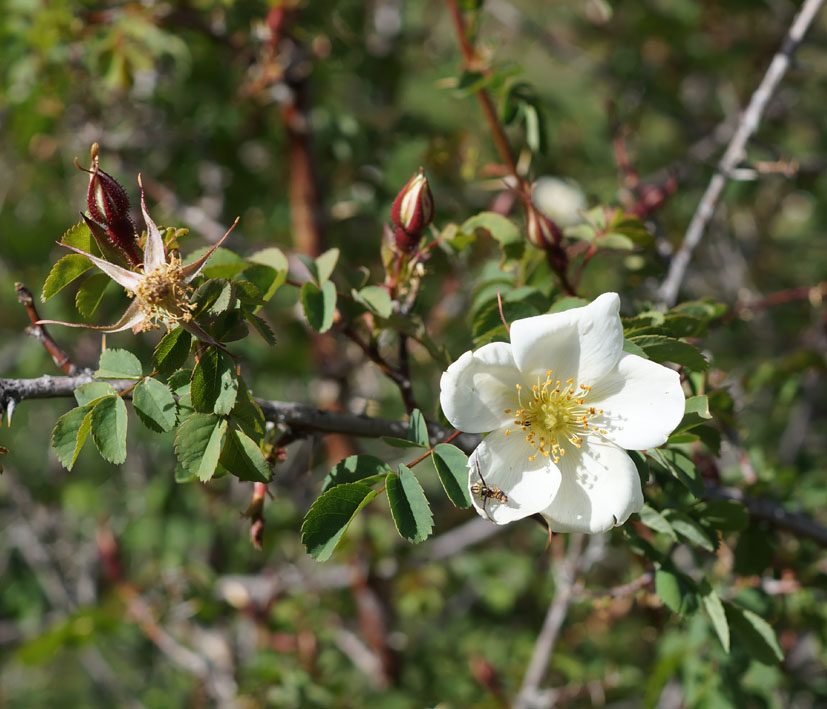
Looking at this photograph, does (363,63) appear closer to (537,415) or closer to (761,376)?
(761,376)

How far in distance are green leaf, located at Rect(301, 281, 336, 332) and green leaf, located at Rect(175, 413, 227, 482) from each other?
0.95ft

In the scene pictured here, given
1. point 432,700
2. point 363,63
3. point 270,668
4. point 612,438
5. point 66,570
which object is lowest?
point 66,570

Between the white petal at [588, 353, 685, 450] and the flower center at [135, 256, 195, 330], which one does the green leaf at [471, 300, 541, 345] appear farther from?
the flower center at [135, 256, 195, 330]

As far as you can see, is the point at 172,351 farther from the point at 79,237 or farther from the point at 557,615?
the point at 557,615

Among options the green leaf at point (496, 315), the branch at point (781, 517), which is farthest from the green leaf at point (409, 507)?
the branch at point (781, 517)

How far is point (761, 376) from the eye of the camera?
6.98ft

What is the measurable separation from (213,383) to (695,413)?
779 mm

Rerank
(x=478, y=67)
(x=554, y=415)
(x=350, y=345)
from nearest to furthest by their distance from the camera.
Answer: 1. (x=554, y=415)
2. (x=478, y=67)
3. (x=350, y=345)

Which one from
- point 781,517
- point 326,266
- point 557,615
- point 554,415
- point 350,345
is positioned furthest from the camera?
point 350,345

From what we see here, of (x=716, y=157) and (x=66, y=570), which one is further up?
(x=716, y=157)

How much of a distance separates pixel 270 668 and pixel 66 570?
174 cm

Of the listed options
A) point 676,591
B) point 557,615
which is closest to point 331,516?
point 676,591

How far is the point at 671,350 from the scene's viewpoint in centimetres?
128

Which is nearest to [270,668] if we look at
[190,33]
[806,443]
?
[190,33]
